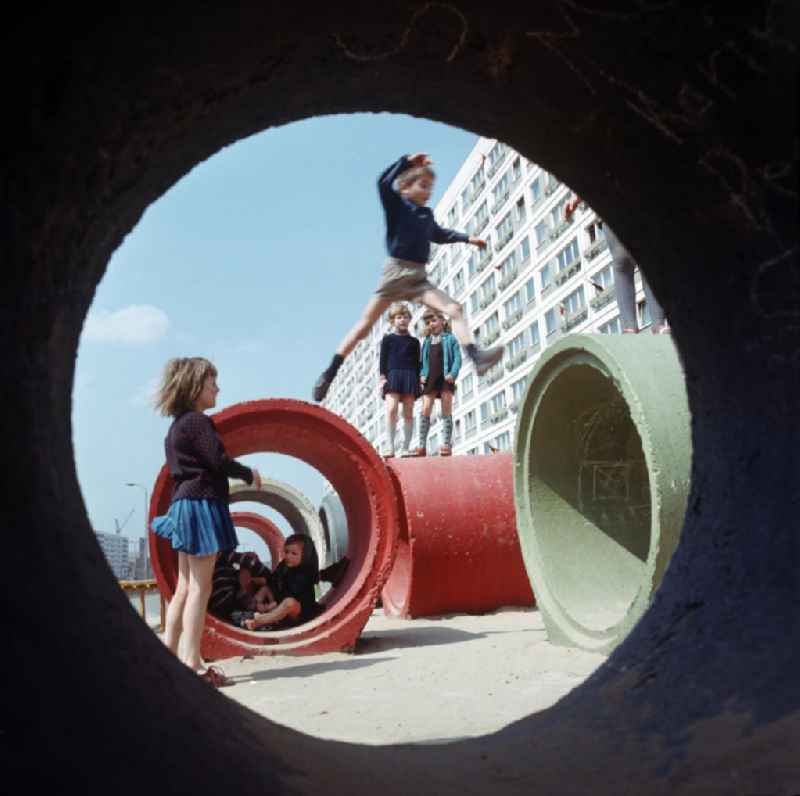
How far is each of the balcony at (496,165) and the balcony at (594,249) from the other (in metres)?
11.0

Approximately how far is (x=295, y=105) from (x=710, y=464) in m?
1.51

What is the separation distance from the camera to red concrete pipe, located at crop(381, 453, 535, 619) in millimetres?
6555

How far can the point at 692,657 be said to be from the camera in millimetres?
1860

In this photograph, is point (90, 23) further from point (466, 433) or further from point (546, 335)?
point (466, 433)

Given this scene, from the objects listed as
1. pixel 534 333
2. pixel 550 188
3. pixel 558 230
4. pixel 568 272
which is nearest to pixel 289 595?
pixel 568 272

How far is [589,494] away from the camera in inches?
190

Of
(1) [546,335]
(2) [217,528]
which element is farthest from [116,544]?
(2) [217,528]

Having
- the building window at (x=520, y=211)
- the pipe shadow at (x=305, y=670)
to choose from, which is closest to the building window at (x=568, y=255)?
the building window at (x=520, y=211)

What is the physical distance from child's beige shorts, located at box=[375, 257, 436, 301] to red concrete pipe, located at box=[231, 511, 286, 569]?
39.1 ft

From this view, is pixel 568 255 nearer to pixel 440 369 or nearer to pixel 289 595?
pixel 440 369

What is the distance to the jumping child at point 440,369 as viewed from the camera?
8031 mm

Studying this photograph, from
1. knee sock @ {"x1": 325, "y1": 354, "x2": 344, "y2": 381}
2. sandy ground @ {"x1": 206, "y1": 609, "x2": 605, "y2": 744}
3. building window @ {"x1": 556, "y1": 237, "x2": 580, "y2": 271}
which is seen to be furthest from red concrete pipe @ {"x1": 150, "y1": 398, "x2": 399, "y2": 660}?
building window @ {"x1": 556, "y1": 237, "x2": 580, "y2": 271}

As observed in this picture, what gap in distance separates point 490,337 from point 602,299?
43.0 ft

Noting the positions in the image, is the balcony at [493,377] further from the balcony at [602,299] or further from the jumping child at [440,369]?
the jumping child at [440,369]
